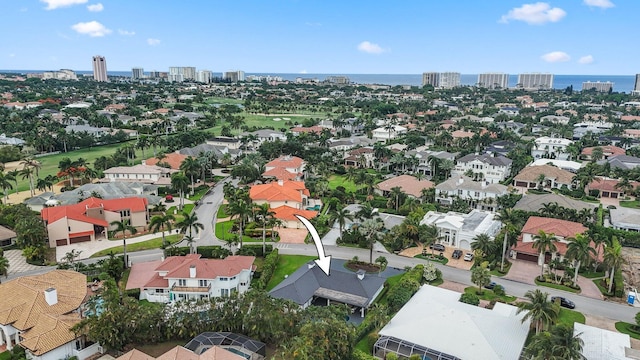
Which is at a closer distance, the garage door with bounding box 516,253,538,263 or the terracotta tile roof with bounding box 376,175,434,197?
the garage door with bounding box 516,253,538,263

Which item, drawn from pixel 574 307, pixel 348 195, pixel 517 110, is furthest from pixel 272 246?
pixel 517 110

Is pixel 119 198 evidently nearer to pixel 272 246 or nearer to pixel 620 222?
pixel 272 246

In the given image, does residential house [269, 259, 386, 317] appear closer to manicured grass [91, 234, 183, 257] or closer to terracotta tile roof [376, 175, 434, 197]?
manicured grass [91, 234, 183, 257]

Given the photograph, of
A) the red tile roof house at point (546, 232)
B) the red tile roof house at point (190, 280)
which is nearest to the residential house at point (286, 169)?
the red tile roof house at point (190, 280)

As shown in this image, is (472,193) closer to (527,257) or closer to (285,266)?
(527,257)

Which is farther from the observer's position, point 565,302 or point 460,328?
point 565,302

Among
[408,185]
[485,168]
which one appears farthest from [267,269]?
[485,168]

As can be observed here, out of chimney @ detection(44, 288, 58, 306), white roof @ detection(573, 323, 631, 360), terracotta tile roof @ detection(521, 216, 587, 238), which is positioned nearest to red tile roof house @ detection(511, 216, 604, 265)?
terracotta tile roof @ detection(521, 216, 587, 238)
